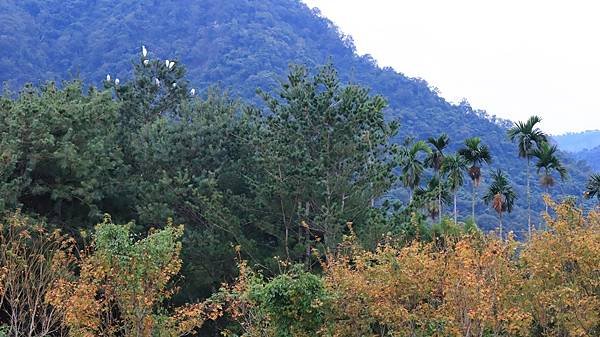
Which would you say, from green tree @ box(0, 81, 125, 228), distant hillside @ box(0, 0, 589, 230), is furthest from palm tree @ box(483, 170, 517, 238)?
green tree @ box(0, 81, 125, 228)

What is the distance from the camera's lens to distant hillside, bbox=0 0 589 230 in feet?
164

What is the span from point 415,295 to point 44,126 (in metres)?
10.7

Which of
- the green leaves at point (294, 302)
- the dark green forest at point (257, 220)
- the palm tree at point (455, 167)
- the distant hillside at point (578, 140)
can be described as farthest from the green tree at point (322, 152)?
the distant hillside at point (578, 140)

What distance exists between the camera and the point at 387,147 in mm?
18906

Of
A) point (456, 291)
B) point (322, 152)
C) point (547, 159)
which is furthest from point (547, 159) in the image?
point (456, 291)

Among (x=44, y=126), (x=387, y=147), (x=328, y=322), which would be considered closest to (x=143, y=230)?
A: (x=44, y=126)

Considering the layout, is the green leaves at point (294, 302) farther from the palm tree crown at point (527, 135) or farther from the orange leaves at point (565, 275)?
the palm tree crown at point (527, 135)

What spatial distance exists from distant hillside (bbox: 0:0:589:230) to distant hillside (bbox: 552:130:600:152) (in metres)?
44.5

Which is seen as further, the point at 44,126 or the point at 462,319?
the point at 44,126

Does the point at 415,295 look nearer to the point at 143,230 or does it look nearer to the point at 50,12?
the point at 143,230

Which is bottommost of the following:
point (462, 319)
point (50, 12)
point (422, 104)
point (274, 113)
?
point (462, 319)

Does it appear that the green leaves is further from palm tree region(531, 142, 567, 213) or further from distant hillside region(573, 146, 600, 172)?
distant hillside region(573, 146, 600, 172)

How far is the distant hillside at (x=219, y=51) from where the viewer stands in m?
50.1

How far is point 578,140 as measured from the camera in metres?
107
